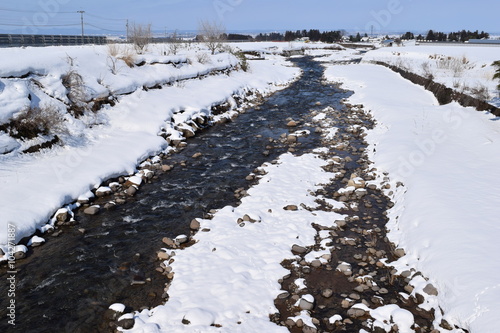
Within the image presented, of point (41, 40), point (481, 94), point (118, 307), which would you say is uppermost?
point (41, 40)

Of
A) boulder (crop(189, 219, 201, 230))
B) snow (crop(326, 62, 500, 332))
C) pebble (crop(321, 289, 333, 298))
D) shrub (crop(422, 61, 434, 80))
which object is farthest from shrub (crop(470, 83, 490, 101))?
boulder (crop(189, 219, 201, 230))

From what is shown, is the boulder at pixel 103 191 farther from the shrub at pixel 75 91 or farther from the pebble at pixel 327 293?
the pebble at pixel 327 293

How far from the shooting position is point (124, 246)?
6855 mm

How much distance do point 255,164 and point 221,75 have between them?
49.4ft

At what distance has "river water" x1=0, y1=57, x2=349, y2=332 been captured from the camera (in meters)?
5.23

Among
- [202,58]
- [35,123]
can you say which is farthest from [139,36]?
[35,123]

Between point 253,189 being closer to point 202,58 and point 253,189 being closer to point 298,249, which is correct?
point 298,249

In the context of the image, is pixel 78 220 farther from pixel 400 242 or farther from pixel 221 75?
pixel 221 75

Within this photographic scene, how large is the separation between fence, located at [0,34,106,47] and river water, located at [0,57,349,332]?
17593 millimetres

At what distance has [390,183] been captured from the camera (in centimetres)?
938

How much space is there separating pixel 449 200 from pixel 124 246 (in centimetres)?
707

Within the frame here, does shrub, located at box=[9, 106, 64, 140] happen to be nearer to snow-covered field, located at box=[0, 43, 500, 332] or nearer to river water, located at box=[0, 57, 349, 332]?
snow-covered field, located at box=[0, 43, 500, 332]

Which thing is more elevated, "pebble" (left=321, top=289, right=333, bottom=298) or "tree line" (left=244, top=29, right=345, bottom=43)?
"tree line" (left=244, top=29, right=345, bottom=43)

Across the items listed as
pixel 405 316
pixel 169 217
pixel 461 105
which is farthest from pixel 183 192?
pixel 461 105
